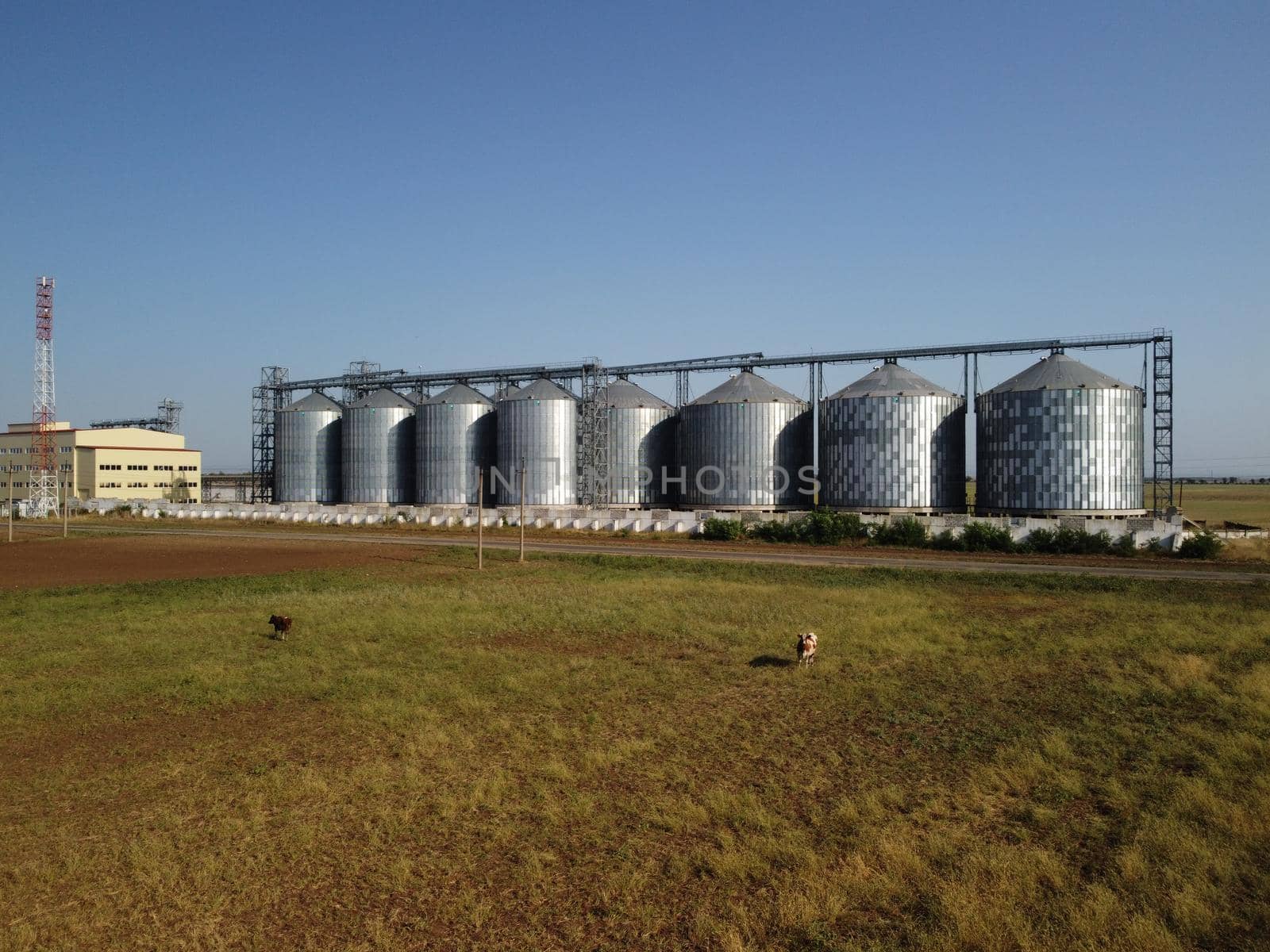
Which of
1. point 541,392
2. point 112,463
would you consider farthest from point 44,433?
point 541,392

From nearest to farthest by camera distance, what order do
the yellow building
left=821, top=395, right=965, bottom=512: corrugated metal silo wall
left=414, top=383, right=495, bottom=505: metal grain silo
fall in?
left=821, top=395, right=965, bottom=512: corrugated metal silo wall < left=414, top=383, right=495, bottom=505: metal grain silo < the yellow building

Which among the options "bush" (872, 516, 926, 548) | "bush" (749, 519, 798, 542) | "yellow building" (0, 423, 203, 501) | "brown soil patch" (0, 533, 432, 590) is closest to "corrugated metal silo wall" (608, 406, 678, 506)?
"bush" (749, 519, 798, 542)

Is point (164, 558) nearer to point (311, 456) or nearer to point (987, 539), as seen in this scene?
point (311, 456)

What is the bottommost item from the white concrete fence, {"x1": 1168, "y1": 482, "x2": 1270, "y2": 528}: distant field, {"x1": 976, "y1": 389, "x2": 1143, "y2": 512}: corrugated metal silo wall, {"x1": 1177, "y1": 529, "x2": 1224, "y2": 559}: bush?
{"x1": 1168, "y1": 482, "x2": 1270, "y2": 528}: distant field

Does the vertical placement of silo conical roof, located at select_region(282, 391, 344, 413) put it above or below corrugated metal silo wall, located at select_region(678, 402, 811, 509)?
above

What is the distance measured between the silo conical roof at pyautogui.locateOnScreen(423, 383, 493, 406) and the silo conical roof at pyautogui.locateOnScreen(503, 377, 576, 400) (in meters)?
3.76

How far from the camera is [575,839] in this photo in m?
11.0

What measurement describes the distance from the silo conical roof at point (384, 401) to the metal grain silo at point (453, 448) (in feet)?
16.2

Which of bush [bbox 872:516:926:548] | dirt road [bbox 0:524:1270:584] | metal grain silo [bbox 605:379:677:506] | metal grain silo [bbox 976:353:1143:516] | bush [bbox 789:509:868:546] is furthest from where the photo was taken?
metal grain silo [bbox 605:379:677:506]

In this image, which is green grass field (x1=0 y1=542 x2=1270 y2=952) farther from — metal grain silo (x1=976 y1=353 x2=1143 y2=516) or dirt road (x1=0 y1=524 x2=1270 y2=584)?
metal grain silo (x1=976 y1=353 x2=1143 y2=516)

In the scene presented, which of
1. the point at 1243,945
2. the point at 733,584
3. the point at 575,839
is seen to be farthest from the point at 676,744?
the point at 733,584

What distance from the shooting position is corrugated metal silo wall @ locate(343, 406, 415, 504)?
93.9 m

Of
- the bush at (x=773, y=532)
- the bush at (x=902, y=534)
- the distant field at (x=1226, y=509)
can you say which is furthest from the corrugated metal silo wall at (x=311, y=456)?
the distant field at (x=1226, y=509)

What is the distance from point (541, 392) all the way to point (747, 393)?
21544mm
